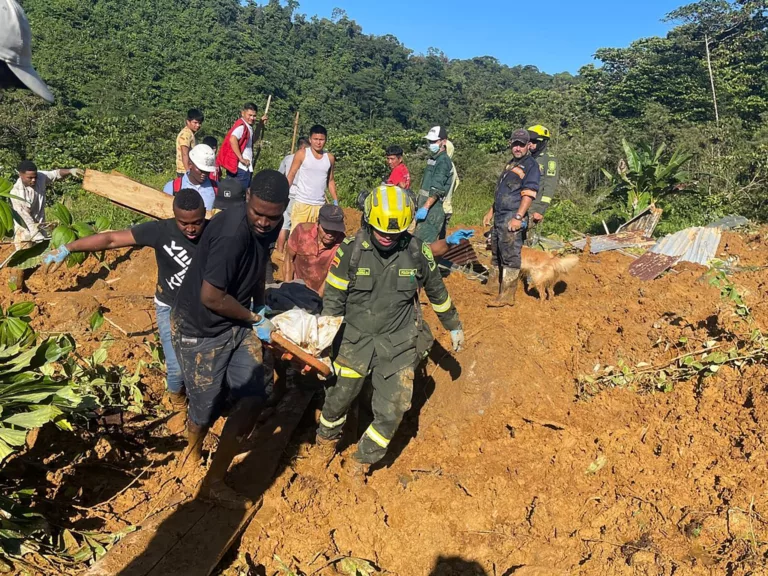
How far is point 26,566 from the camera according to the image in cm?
279

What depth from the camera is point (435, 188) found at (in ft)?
23.3

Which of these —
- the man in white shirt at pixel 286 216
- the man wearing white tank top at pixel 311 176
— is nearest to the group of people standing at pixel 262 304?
the man in white shirt at pixel 286 216

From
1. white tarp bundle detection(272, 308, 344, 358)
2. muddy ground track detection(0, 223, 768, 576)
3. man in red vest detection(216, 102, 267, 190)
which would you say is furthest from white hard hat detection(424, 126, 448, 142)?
white tarp bundle detection(272, 308, 344, 358)

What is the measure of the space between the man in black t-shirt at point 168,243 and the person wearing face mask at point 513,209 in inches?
144

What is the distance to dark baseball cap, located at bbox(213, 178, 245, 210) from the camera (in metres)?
5.35

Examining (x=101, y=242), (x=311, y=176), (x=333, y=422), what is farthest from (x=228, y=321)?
(x=311, y=176)

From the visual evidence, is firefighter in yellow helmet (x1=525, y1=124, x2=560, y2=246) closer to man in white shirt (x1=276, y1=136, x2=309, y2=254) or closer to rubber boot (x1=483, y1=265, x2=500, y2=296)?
rubber boot (x1=483, y1=265, x2=500, y2=296)

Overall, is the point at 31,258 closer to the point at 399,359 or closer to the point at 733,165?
the point at 399,359

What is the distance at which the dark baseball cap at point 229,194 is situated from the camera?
17.6 ft

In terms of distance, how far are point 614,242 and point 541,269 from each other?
385cm

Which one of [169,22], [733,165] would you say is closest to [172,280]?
[733,165]

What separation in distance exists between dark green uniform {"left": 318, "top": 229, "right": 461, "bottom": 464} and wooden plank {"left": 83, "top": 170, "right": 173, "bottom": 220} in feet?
9.97

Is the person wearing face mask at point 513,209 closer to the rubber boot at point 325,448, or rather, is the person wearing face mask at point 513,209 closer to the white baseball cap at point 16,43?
the rubber boot at point 325,448

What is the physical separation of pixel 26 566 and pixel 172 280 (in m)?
1.81
